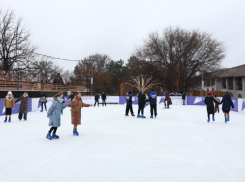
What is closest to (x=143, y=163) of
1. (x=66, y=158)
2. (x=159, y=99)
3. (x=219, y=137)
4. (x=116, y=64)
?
(x=66, y=158)

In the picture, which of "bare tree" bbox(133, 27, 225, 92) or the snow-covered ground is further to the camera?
"bare tree" bbox(133, 27, 225, 92)

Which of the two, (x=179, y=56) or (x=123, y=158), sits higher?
(x=179, y=56)

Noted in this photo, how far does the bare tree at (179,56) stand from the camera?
38094mm

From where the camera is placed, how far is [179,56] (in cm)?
3881

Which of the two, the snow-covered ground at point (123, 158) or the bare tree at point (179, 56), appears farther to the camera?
the bare tree at point (179, 56)

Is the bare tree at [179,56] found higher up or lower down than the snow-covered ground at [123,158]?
higher up

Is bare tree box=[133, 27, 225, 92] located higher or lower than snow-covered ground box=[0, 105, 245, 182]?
higher

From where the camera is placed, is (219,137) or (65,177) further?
(219,137)

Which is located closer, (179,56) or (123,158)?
(123,158)

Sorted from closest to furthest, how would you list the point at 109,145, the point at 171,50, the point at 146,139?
the point at 109,145 < the point at 146,139 < the point at 171,50

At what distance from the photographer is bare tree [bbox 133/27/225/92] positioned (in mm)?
38094

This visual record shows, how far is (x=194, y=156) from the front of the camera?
5336mm

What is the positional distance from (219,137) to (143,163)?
13.2 ft

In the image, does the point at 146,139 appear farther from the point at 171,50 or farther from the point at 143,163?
the point at 171,50
